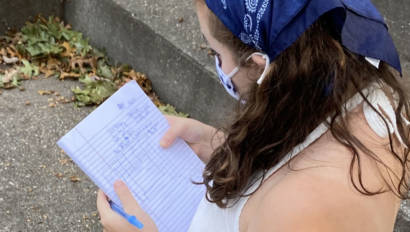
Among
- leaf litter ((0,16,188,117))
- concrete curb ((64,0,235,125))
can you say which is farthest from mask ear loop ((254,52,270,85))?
leaf litter ((0,16,188,117))

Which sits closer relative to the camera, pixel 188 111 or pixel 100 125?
pixel 100 125

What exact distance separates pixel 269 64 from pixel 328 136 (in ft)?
0.71

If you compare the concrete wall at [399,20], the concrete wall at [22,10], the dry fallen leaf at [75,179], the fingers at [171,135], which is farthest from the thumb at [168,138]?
the concrete wall at [22,10]

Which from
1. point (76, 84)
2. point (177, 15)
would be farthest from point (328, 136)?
point (76, 84)

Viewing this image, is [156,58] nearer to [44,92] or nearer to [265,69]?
[44,92]

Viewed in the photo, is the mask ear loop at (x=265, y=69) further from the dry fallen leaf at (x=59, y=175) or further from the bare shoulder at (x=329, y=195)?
the dry fallen leaf at (x=59, y=175)

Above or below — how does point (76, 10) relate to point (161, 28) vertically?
above

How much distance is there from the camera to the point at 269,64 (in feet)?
3.89

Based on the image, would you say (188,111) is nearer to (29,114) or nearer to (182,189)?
(29,114)

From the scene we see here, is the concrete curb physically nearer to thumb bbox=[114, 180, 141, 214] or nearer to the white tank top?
thumb bbox=[114, 180, 141, 214]

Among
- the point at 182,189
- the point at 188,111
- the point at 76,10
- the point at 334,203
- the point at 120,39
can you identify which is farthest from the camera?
the point at 76,10

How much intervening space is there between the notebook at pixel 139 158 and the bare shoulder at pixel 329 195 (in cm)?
53

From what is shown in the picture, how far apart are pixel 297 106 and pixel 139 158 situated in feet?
2.14

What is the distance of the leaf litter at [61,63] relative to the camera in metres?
3.35
